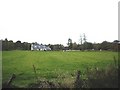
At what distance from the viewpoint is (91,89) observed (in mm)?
13406

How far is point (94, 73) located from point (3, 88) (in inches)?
192

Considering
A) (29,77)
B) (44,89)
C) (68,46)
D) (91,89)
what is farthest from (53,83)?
(68,46)

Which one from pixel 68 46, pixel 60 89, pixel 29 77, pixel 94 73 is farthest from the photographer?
pixel 68 46

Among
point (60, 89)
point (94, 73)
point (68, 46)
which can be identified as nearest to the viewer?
point (60, 89)

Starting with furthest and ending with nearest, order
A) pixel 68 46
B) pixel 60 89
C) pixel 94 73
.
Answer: pixel 68 46 < pixel 94 73 < pixel 60 89

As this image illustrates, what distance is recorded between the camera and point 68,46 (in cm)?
10219

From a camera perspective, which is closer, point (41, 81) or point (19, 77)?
point (41, 81)

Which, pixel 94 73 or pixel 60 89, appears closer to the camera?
pixel 60 89

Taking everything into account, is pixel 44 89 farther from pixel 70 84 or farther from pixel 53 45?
pixel 53 45

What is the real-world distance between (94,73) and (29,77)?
440 cm

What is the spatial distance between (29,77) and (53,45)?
8872cm

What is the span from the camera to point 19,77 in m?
16.5

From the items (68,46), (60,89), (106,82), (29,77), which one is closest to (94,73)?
(106,82)

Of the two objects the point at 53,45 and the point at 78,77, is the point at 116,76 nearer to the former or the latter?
the point at 78,77
